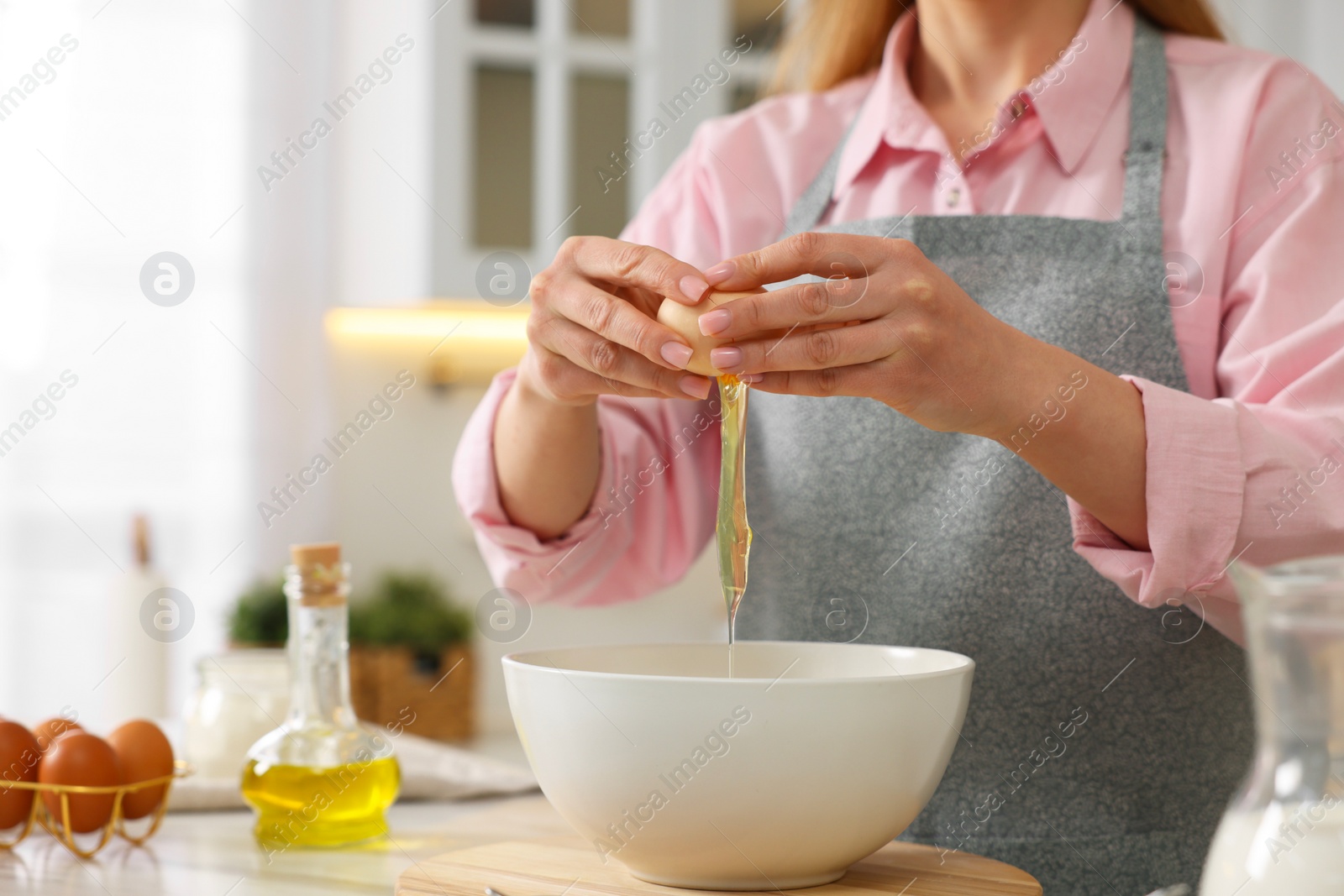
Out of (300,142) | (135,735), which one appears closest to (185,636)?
(300,142)

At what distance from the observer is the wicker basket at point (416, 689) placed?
1.96 meters

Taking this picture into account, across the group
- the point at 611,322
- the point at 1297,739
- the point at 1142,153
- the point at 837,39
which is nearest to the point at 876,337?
the point at 611,322

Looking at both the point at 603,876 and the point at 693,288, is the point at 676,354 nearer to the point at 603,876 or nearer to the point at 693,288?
the point at 693,288

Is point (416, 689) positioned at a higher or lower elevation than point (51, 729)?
lower

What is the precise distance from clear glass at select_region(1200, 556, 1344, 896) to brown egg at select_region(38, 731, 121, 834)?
0.65 m

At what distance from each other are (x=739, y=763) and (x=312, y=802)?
1.17ft

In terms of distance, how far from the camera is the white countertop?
69 centimetres

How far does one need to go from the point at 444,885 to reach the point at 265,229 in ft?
5.57

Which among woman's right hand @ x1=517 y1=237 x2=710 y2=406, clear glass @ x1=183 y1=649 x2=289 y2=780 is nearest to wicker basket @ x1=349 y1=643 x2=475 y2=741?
clear glass @ x1=183 y1=649 x2=289 y2=780

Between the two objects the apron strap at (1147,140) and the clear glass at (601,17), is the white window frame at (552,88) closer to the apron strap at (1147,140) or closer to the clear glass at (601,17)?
the clear glass at (601,17)

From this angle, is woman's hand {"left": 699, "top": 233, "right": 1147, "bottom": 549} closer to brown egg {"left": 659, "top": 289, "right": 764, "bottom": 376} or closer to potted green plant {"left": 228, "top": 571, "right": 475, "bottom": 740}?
brown egg {"left": 659, "top": 289, "right": 764, "bottom": 376}

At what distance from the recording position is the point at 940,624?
0.85m

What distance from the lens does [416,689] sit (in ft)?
6.56

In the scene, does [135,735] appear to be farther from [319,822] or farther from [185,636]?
[185,636]
